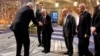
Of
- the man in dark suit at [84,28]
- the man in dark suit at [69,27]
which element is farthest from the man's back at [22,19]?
the man in dark suit at [84,28]

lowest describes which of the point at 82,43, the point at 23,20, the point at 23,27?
the point at 82,43

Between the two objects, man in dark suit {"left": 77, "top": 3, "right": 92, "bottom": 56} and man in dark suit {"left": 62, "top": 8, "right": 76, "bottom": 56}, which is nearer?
man in dark suit {"left": 77, "top": 3, "right": 92, "bottom": 56}

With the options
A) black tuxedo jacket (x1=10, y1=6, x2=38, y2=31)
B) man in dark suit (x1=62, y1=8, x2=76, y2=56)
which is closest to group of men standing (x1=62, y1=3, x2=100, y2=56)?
man in dark suit (x1=62, y1=8, x2=76, y2=56)

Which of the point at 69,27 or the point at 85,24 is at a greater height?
the point at 85,24

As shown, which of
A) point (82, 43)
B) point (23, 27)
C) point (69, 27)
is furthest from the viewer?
point (69, 27)

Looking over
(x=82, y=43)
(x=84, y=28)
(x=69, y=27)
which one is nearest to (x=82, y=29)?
(x=84, y=28)

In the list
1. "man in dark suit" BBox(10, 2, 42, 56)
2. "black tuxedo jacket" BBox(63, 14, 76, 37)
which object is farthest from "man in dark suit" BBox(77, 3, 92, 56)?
"man in dark suit" BBox(10, 2, 42, 56)

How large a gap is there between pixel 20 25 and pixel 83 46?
1.78m

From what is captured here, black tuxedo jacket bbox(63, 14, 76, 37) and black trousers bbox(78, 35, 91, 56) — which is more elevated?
black tuxedo jacket bbox(63, 14, 76, 37)

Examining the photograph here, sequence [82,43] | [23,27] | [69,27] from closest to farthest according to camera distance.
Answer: [23,27]
[82,43]
[69,27]

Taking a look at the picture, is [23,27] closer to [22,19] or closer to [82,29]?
[22,19]

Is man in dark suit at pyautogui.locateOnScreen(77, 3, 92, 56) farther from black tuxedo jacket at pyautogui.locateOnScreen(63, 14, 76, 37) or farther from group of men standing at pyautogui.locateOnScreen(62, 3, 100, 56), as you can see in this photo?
black tuxedo jacket at pyautogui.locateOnScreen(63, 14, 76, 37)

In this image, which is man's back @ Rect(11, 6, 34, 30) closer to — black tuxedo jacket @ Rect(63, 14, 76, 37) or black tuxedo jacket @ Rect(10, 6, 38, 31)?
black tuxedo jacket @ Rect(10, 6, 38, 31)

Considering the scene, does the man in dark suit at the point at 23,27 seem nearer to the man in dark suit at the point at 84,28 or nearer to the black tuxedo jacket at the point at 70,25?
the black tuxedo jacket at the point at 70,25
